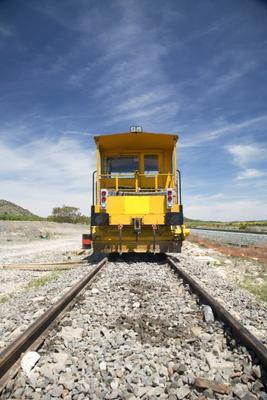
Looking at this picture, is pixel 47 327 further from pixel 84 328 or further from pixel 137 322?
pixel 137 322

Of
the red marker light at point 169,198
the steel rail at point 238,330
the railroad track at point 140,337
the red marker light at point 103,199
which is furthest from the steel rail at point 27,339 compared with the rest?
the red marker light at point 169,198

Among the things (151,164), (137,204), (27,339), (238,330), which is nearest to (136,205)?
(137,204)

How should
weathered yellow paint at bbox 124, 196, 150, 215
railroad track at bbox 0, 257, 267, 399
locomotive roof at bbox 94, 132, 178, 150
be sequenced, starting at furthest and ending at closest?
locomotive roof at bbox 94, 132, 178, 150 < weathered yellow paint at bbox 124, 196, 150, 215 < railroad track at bbox 0, 257, 267, 399

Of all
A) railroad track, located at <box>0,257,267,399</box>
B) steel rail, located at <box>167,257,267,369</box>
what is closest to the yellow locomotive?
railroad track, located at <box>0,257,267,399</box>

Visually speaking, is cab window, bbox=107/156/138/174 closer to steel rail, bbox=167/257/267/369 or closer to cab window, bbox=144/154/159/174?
cab window, bbox=144/154/159/174

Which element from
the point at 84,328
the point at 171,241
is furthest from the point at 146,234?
the point at 84,328

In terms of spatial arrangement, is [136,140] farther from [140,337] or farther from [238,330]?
[238,330]

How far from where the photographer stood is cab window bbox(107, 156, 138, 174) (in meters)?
10.6

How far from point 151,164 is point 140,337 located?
7.57 metres

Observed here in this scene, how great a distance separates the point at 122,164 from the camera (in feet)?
35.0

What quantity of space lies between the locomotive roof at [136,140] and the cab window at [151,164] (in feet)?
1.31

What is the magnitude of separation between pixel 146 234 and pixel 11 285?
13.1 ft

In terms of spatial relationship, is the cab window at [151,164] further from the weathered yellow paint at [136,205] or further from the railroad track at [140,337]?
the railroad track at [140,337]

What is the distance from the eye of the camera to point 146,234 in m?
9.52
